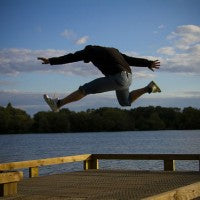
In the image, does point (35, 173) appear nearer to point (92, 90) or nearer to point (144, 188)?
point (144, 188)

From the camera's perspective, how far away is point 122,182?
985cm

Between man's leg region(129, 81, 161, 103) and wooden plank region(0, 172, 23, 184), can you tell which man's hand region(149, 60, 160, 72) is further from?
wooden plank region(0, 172, 23, 184)

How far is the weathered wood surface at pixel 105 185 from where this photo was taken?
791 centimetres

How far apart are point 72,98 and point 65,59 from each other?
2.12ft


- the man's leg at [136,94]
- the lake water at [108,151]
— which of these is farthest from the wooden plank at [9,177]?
the lake water at [108,151]

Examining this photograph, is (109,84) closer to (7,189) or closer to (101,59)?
(101,59)

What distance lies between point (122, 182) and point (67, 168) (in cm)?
2473

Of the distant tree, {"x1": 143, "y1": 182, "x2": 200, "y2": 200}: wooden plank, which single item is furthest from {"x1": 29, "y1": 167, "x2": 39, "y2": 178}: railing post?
the distant tree

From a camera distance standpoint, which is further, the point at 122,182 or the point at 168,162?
the point at 168,162

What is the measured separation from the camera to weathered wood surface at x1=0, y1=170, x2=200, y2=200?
25.9ft

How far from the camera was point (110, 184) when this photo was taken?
375 inches

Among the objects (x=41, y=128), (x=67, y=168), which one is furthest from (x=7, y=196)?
(x=41, y=128)

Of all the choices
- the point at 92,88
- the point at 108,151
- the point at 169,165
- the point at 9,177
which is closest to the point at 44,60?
the point at 92,88

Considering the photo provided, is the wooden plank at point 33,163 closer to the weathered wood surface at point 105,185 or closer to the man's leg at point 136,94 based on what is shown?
the weathered wood surface at point 105,185
